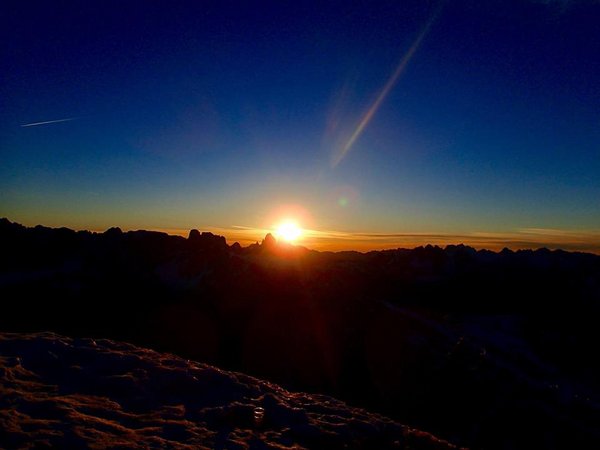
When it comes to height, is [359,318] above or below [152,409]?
below

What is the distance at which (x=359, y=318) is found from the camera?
29.8 meters

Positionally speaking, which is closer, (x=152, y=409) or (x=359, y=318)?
(x=152, y=409)

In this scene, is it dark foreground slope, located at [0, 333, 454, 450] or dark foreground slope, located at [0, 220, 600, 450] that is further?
dark foreground slope, located at [0, 220, 600, 450]

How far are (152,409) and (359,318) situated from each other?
23444mm

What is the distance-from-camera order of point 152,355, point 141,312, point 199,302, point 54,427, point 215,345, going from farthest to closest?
point 199,302
point 141,312
point 215,345
point 152,355
point 54,427

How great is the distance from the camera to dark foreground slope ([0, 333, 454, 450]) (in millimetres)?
6453

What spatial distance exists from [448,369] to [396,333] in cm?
534

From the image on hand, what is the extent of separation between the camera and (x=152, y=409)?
7.53 meters

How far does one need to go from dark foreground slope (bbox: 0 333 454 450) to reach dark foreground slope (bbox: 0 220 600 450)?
10554 millimetres

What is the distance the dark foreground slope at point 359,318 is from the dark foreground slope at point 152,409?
34.6 feet

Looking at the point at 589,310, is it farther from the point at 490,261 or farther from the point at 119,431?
the point at 119,431

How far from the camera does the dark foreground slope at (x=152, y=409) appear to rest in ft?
21.2

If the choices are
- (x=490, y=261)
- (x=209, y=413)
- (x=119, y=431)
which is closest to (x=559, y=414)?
(x=209, y=413)

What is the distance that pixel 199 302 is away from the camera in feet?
107
